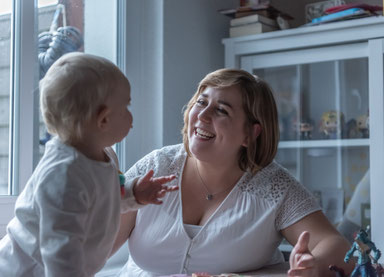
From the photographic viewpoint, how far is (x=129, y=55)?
7.72ft

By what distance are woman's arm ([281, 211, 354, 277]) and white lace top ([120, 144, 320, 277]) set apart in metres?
0.03

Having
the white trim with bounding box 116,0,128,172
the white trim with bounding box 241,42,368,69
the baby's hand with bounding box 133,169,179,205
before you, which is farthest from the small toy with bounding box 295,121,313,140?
the baby's hand with bounding box 133,169,179,205

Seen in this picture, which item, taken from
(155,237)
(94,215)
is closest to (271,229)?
(155,237)

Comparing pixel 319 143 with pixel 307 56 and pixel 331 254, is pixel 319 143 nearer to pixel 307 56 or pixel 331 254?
pixel 307 56

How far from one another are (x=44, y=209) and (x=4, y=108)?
113 cm

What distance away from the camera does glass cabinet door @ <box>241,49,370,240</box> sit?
2.45 meters

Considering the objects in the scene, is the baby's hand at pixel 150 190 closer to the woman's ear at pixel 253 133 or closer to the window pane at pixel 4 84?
the woman's ear at pixel 253 133

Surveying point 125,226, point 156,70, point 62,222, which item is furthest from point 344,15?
point 62,222

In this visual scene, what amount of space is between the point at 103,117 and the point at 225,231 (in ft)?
2.62

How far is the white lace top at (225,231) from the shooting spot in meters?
1.56

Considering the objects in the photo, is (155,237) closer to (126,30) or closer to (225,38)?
(126,30)

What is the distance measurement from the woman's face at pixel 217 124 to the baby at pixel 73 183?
2.31 ft

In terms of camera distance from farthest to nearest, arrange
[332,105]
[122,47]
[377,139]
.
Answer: [332,105] → [122,47] → [377,139]

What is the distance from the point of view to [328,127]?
2.57 metres
